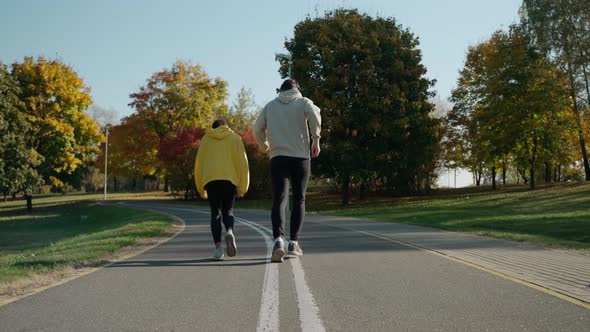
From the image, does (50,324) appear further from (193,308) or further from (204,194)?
(204,194)

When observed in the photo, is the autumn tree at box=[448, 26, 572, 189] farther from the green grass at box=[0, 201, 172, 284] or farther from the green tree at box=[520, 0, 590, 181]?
the green grass at box=[0, 201, 172, 284]

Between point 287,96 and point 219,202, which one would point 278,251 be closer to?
point 219,202

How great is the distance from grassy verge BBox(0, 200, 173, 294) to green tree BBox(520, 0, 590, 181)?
92.5 feet

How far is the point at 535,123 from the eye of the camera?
124 ft

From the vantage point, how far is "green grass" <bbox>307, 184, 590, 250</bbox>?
41.1ft

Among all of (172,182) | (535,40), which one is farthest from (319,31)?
(172,182)

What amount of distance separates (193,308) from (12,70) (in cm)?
4572

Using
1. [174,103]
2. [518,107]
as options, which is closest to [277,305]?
[518,107]

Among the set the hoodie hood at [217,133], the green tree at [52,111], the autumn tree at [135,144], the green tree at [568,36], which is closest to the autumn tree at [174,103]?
the autumn tree at [135,144]

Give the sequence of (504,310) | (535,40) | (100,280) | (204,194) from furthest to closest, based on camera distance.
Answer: (535,40) → (204,194) → (100,280) → (504,310)

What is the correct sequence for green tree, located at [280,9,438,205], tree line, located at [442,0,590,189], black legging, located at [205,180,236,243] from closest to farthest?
black legging, located at [205,180,236,243], green tree, located at [280,9,438,205], tree line, located at [442,0,590,189]

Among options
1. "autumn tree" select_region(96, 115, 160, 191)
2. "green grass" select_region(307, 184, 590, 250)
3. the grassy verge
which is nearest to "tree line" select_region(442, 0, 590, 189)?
"green grass" select_region(307, 184, 590, 250)

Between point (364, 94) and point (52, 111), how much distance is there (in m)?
26.8

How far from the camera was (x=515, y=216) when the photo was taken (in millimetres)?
19328
